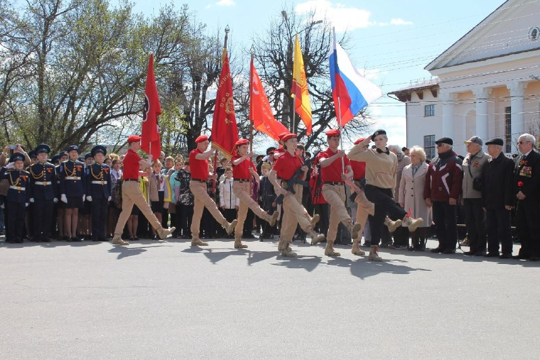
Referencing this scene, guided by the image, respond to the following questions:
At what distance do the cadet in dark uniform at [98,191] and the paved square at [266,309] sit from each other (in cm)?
467

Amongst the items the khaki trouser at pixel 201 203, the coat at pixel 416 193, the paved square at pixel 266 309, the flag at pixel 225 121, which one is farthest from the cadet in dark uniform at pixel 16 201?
the coat at pixel 416 193

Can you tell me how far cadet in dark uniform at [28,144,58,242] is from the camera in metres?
15.4

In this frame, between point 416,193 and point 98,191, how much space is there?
7.15 meters

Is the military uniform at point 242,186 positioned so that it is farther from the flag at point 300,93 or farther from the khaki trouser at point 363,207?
the khaki trouser at point 363,207

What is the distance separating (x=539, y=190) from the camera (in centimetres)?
1194

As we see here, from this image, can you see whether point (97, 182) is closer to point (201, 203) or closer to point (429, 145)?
point (201, 203)

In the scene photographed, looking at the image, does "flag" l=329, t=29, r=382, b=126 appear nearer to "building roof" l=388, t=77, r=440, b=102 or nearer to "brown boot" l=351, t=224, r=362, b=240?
"brown boot" l=351, t=224, r=362, b=240

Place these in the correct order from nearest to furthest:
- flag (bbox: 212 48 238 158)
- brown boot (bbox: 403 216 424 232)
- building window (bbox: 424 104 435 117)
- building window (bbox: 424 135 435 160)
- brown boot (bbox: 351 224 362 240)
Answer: brown boot (bbox: 403 216 424 232) → brown boot (bbox: 351 224 362 240) → flag (bbox: 212 48 238 158) → building window (bbox: 424 135 435 160) → building window (bbox: 424 104 435 117)

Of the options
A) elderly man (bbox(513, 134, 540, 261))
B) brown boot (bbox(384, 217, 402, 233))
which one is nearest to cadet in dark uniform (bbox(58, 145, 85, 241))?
brown boot (bbox(384, 217, 402, 233))

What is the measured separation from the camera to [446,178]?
43.8ft

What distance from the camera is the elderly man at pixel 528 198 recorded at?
1183 cm

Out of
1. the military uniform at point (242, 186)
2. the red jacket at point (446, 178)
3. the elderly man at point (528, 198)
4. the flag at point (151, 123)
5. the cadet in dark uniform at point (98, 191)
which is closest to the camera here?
the elderly man at point (528, 198)

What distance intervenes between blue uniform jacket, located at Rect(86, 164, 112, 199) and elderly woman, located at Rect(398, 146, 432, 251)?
6.82 metres

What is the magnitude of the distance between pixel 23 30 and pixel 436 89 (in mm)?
38487
